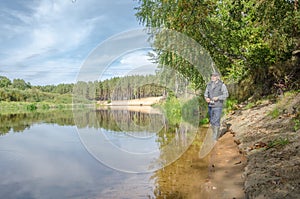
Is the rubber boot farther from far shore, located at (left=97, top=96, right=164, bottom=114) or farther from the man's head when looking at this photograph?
Result: far shore, located at (left=97, top=96, right=164, bottom=114)

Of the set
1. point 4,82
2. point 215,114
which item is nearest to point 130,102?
point 215,114

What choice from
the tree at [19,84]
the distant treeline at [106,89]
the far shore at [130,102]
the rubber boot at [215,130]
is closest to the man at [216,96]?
the rubber boot at [215,130]

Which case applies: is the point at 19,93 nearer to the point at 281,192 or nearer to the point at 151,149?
the point at 151,149

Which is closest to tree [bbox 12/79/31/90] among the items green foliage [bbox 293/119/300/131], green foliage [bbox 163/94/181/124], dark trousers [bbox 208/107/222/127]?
green foliage [bbox 163/94/181/124]

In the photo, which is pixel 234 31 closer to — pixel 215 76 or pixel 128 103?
→ pixel 215 76

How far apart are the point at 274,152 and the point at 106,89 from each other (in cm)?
559

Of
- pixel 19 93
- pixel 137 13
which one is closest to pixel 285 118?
pixel 137 13

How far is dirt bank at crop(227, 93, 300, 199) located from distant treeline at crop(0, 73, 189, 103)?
433 cm

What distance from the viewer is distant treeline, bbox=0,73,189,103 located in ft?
31.7

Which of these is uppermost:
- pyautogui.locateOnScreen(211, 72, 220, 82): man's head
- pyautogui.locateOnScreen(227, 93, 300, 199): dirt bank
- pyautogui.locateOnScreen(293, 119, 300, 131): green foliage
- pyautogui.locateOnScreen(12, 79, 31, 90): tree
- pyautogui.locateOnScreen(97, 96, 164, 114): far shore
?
pyautogui.locateOnScreen(12, 79, 31, 90): tree

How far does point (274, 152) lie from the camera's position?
Result: 6309 millimetres

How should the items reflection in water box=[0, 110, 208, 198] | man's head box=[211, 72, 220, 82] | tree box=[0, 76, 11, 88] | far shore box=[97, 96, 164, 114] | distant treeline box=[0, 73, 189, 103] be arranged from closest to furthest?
reflection in water box=[0, 110, 208, 198] → man's head box=[211, 72, 220, 82] → distant treeline box=[0, 73, 189, 103] → far shore box=[97, 96, 164, 114] → tree box=[0, 76, 11, 88]

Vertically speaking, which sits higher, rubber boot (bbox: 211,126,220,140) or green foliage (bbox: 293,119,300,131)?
green foliage (bbox: 293,119,300,131)

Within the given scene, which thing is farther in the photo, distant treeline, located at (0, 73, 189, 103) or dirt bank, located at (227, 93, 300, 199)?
distant treeline, located at (0, 73, 189, 103)
